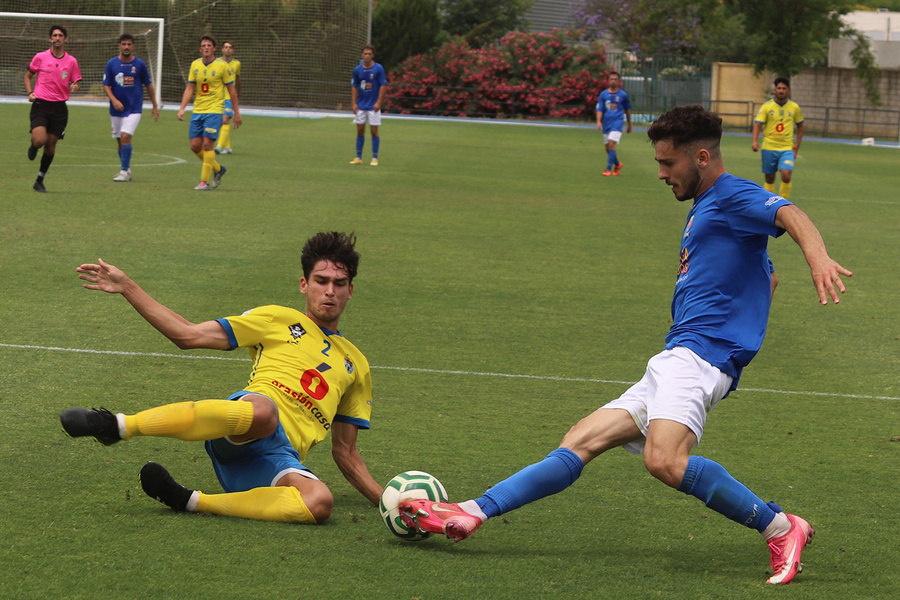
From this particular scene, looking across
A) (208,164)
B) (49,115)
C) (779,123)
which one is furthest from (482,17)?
(49,115)

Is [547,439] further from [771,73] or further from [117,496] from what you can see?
[771,73]

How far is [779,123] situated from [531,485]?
14729 mm

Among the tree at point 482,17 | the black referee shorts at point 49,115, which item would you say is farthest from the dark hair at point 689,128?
the tree at point 482,17

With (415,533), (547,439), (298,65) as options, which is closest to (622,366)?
(547,439)

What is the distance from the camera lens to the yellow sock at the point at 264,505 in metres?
4.16

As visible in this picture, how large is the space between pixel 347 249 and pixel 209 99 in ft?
39.7

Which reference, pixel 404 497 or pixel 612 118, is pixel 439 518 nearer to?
pixel 404 497

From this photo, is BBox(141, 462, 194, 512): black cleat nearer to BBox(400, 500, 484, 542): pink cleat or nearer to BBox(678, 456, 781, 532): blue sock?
BBox(400, 500, 484, 542): pink cleat

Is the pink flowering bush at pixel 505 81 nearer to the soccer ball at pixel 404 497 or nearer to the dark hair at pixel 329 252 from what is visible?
the dark hair at pixel 329 252

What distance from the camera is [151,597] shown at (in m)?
3.43

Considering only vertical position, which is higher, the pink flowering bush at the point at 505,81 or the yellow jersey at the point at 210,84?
the pink flowering bush at the point at 505,81

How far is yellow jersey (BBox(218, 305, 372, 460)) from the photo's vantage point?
4.37m

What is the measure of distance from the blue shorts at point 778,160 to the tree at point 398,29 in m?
28.9

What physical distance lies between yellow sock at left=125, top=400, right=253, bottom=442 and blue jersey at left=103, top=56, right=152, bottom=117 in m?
12.9
